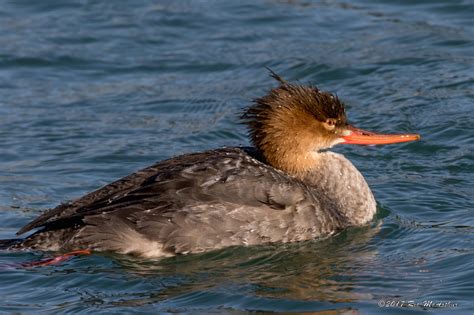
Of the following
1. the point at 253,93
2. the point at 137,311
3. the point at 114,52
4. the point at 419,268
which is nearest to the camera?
the point at 137,311

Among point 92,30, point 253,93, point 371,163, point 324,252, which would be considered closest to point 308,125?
point 324,252

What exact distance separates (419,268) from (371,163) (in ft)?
9.84

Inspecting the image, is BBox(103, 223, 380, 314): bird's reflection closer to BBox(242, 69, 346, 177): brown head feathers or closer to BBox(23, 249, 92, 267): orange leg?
BBox(23, 249, 92, 267): orange leg

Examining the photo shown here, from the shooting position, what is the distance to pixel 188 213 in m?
9.63

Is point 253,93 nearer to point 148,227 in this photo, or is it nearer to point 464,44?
point 464,44

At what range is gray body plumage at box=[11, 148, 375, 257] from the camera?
377 inches

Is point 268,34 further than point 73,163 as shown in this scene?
Yes

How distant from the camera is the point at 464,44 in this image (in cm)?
1526

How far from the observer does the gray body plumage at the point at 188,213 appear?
958 cm

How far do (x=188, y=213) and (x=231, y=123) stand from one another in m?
4.00

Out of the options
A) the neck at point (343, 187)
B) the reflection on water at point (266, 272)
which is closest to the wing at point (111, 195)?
the reflection on water at point (266, 272)

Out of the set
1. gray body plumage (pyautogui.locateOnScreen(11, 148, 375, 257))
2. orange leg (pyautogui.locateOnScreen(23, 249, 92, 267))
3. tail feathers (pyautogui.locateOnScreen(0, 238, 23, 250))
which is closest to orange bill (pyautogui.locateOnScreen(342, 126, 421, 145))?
gray body plumage (pyautogui.locateOnScreen(11, 148, 375, 257))

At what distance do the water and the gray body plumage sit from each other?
0.45 feet

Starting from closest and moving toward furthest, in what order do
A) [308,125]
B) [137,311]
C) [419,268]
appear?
[137,311] < [419,268] < [308,125]
